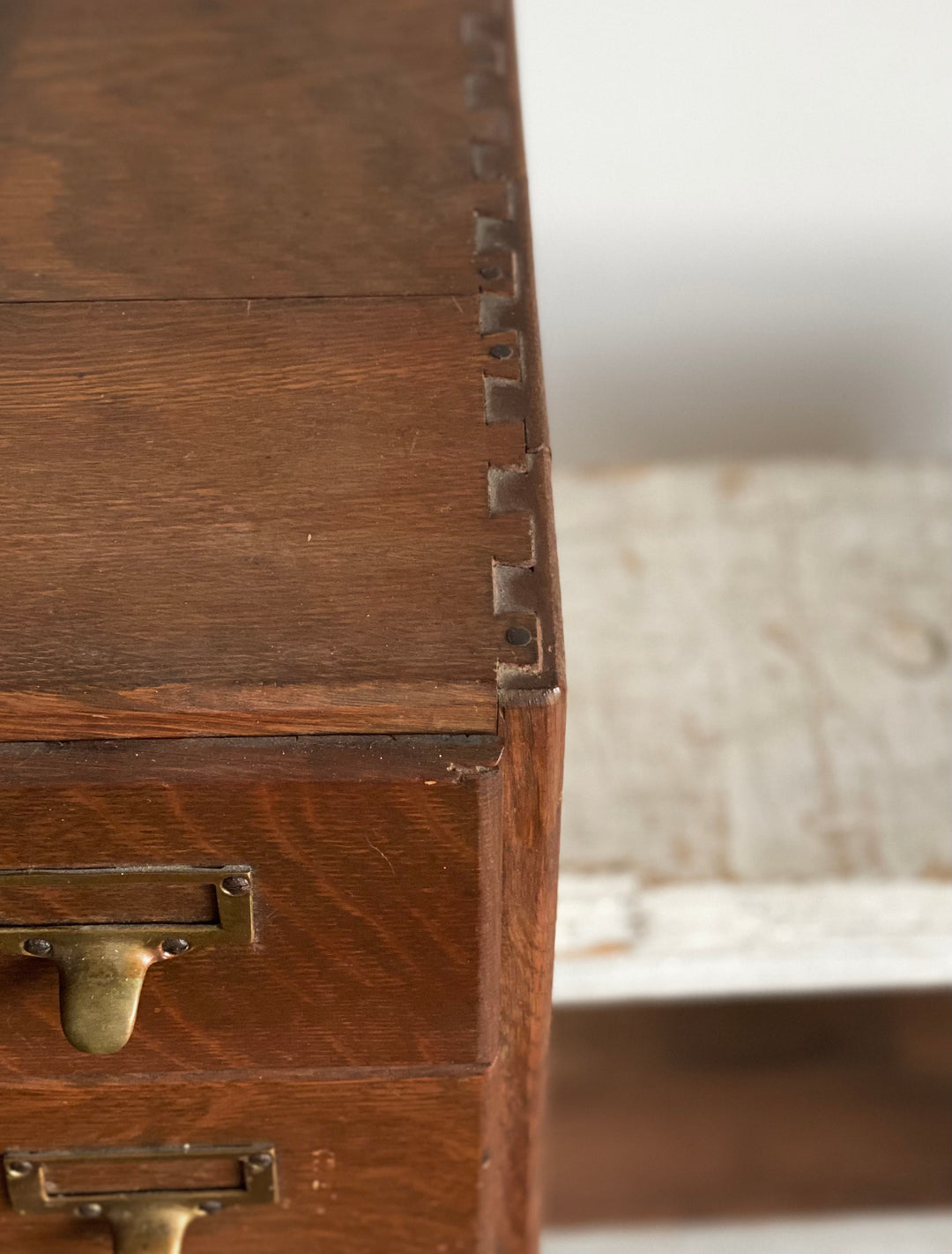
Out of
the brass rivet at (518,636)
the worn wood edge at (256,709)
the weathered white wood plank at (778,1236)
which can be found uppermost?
the brass rivet at (518,636)

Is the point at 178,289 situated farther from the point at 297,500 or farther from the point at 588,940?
the point at 588,940

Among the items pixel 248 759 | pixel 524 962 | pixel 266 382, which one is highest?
pixel 266 382

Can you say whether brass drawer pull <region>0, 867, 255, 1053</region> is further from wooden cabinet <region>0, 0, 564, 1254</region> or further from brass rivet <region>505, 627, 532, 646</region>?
brass rivet <region>505, 627, 532, 646</region>

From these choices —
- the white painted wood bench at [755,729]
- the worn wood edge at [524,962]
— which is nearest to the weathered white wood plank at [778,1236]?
the white painted wood bench at [755,729]

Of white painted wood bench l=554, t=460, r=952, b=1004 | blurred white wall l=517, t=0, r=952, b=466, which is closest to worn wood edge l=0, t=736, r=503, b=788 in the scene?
white painted wood bench l=554, t=460, r=952, b=1004

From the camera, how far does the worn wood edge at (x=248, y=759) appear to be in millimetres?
489

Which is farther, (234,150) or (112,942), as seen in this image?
(234,150)

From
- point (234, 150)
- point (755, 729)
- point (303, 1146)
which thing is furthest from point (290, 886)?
point (755, 729)

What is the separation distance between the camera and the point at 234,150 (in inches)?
28.4

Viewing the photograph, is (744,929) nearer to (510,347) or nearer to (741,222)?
(510,347)

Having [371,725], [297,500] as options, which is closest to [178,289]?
[297,500]

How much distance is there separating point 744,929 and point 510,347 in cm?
45

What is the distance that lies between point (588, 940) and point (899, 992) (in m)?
0.69

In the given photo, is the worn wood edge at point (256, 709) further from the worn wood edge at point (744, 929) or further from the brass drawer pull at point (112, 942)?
the worn wood edge at point (744, 929)
